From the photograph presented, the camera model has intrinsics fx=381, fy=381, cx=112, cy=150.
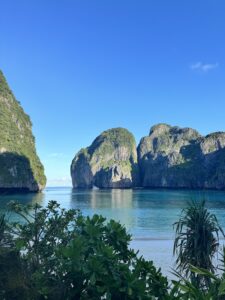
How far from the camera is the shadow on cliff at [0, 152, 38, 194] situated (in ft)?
545

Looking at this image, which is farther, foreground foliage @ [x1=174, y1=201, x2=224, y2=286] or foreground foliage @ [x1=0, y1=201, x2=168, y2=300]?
foreground foliage @ [x1=174, y1=201, x2=224, y2=286]

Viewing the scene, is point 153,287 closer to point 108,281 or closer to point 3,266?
point 108,281

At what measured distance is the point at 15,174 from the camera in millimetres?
172375

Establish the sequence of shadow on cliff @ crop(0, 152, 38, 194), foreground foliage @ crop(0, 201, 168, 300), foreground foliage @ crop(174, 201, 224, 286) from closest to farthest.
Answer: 1. foreground foliage @ crop(0, 201, 168, 300)
2. foreground foliage @ crop(174, 201, 224, 286)
3. shadow on cliff @ crop(0, 152, 38, 194)

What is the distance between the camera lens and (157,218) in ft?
229

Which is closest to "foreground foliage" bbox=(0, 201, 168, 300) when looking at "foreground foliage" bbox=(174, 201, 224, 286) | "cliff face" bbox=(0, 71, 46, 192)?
"foreground foliage" bbox=(174, 201, 224, 286)

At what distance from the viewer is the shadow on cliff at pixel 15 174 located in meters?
166

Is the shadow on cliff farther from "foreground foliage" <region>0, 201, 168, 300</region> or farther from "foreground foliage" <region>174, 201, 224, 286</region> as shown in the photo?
"foreground foliage" <region>0, 201, 168, 300</region>

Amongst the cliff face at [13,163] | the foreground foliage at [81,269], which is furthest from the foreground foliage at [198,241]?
the cliff face at [13,163]

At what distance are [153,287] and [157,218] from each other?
5953 cm

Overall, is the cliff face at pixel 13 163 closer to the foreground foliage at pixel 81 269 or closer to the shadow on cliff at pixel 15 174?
the shadow on cliff at pixel 15 174

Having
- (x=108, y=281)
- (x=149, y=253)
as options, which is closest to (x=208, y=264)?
(x=108, y=281)

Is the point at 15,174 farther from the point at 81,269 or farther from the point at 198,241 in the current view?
the point at 81,269

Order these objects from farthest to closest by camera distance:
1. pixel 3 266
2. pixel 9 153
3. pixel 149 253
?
pixel 9 153 → pixel 149 253 → pixel 3 266
